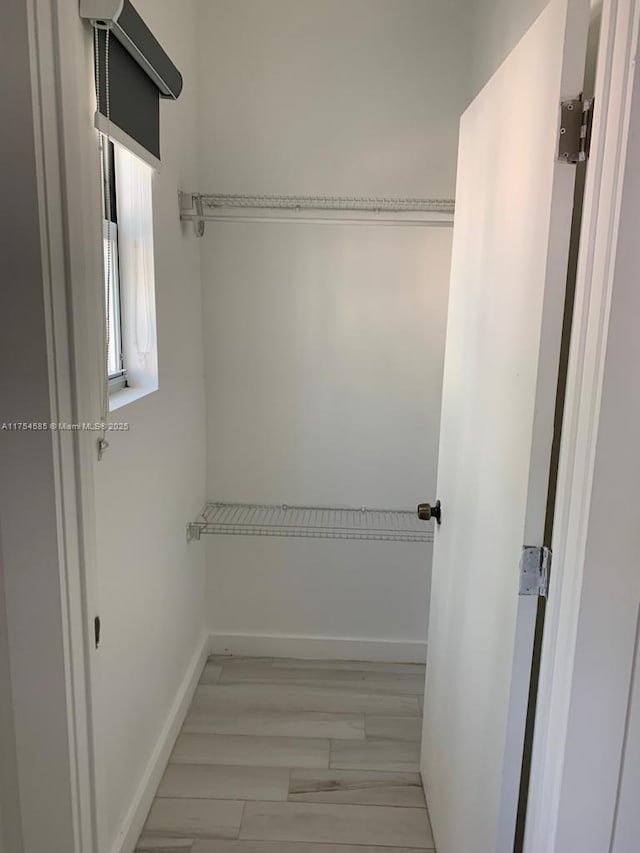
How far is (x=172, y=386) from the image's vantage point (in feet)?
6.68

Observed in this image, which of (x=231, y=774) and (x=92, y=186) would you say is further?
(x=231, y=774)

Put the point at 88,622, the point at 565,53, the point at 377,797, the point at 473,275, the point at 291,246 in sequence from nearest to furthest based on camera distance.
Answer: the point at 565,53, the point at 88,622, the point at 473,275, the point at 377,797, the point at 291,246

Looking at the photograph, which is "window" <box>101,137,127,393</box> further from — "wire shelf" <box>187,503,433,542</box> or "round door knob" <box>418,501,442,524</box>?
"round door knob" <box>418,501,442,524</box>

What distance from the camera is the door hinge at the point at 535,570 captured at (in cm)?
107

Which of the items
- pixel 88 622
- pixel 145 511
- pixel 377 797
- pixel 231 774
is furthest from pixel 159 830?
pixel 88 622

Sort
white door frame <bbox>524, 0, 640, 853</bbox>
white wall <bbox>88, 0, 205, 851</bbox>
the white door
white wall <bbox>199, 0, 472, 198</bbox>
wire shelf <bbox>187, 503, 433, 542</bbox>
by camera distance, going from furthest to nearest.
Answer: wire shelf <bbox>187, 503, 433, 542</bbox>, white wall <bbox>199, 0, 472, 198</bbox>, white wall <bbox>88, 0, 205, 851</bbox>, the white door, white door frame <bbox>524, 0, 640, 853</bbox>

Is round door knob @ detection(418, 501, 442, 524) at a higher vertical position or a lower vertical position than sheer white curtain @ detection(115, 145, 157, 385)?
lower

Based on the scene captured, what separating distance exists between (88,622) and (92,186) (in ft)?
2.64

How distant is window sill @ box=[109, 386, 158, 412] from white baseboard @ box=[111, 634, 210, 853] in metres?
1.13

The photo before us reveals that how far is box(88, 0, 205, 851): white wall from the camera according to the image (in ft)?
5.08

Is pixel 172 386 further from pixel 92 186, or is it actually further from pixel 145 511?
pixel 92 186

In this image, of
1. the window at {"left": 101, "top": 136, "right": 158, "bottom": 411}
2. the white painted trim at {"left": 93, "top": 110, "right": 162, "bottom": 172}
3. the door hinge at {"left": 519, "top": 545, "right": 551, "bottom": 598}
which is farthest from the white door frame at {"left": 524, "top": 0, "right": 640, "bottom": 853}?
the window at {"left": 101, "top": 136, "right": 158, "bottom": 411}

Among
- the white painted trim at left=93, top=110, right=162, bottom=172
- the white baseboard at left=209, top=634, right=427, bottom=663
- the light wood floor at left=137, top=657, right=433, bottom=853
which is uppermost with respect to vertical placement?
the white painted trim at left=93, top=110, right=162, bottom=172

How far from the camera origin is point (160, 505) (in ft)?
6.38
